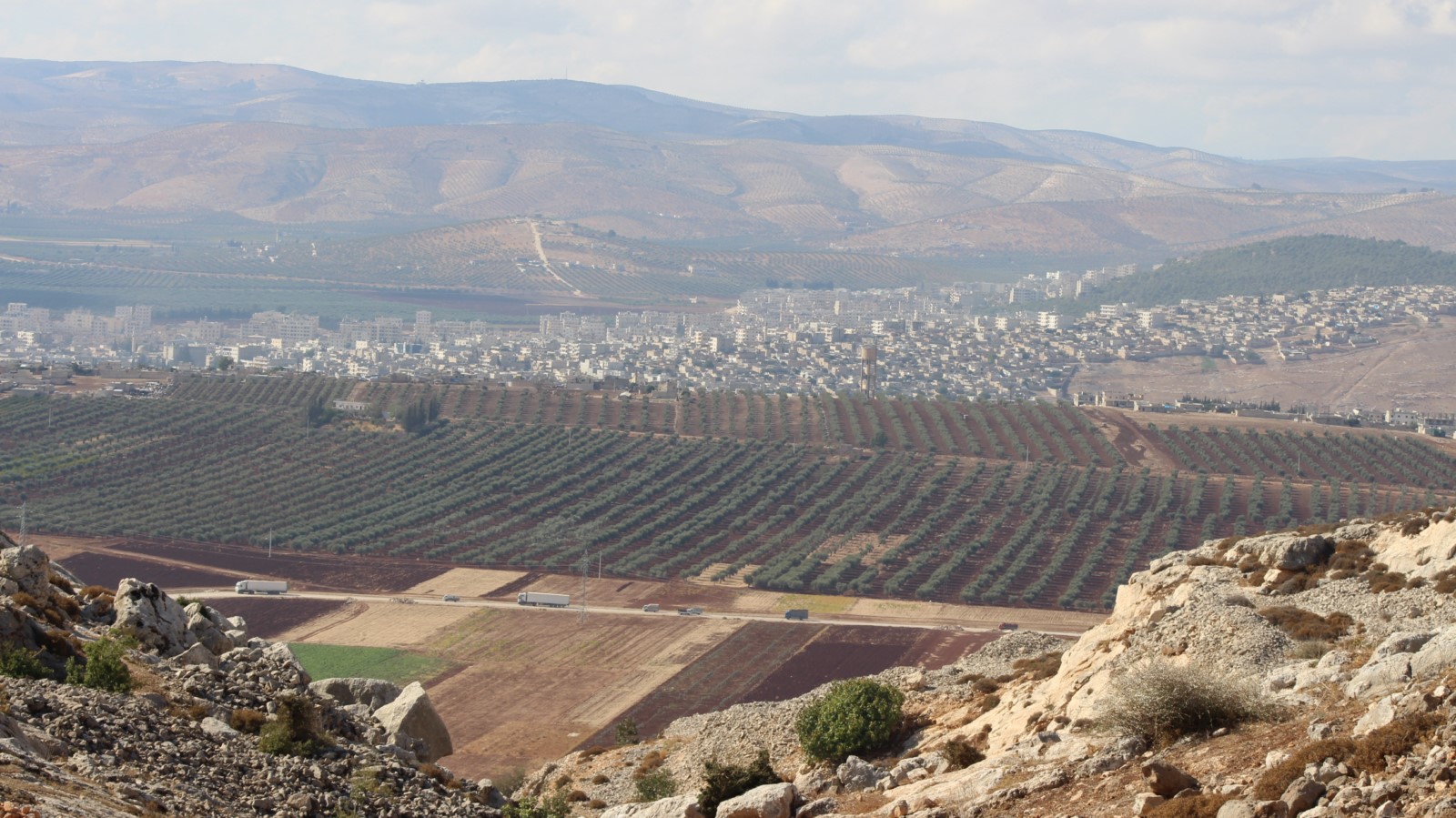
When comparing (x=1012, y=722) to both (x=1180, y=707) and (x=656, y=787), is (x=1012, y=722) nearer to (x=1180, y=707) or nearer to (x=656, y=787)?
(x=1180, y=707)

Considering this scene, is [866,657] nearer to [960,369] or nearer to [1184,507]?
[1184,507]

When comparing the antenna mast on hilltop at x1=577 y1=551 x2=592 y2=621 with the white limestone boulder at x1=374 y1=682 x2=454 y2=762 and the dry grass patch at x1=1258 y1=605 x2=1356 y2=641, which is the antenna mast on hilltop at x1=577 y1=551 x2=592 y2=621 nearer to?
the white limestone boulder at x1=374 y1=682 x2=454 y2=762

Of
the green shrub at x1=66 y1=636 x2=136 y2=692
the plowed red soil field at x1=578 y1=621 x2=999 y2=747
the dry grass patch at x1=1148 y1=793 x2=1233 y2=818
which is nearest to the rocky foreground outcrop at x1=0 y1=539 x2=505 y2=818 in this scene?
the green shrub at x1=66 y1=636 x2=136 y2=692

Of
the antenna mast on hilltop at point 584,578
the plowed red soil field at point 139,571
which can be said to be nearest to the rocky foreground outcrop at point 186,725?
the antenna mast on hilltop at point 584,578

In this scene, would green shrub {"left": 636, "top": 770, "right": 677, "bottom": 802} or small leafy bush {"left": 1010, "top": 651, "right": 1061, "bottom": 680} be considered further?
small leafy bush {"left": 1010, "top": 651, "right": 1061, "bottom": 680}

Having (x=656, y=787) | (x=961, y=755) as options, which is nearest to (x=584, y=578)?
(x=656, y=787)
